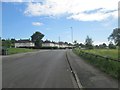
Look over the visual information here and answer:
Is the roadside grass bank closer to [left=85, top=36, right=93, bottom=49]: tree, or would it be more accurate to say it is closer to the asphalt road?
the asphalt road

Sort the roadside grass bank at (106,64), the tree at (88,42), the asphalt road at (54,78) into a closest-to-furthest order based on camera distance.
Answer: the asphalt road at (54,78) → the roadside grass bank at (106,64) → the tree at (88,42)

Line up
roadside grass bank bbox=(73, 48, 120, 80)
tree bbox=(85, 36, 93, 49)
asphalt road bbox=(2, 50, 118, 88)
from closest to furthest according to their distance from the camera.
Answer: asphalt road bbox=(2, 50, 118, 88) < roadside grass bank bbox=(73, 48, 120, 80) < tree bbox=(85, 36, 93, 49)

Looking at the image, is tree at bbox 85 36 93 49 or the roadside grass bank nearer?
the roadside grass bank

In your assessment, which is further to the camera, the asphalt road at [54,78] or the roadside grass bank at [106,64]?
the roadside grass bank at [106,64]

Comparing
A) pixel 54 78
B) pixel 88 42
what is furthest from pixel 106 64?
pixel 88 42

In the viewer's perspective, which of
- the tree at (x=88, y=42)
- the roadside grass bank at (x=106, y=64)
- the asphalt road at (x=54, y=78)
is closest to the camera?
the asphalt road at (x=54, y=78)

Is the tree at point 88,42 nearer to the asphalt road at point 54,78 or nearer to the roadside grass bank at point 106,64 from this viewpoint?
the roadside grass bank at point 106,64

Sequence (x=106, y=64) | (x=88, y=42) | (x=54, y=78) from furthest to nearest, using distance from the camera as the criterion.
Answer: (x=88, y=42), (x=106, y=64), (x=54, y=78)

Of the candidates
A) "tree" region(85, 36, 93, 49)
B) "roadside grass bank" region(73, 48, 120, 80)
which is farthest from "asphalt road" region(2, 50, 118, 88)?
"tree" region(85, 36, 93, 49)

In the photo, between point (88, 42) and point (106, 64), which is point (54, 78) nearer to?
point (106, 64)

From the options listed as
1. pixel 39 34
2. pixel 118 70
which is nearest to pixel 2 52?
pixel 118 70

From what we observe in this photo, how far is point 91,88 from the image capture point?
1075 cm

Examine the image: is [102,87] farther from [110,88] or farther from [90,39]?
[90,39]

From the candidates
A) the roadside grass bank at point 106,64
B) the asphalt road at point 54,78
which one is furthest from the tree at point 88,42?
the asphalt road at point 54,78
